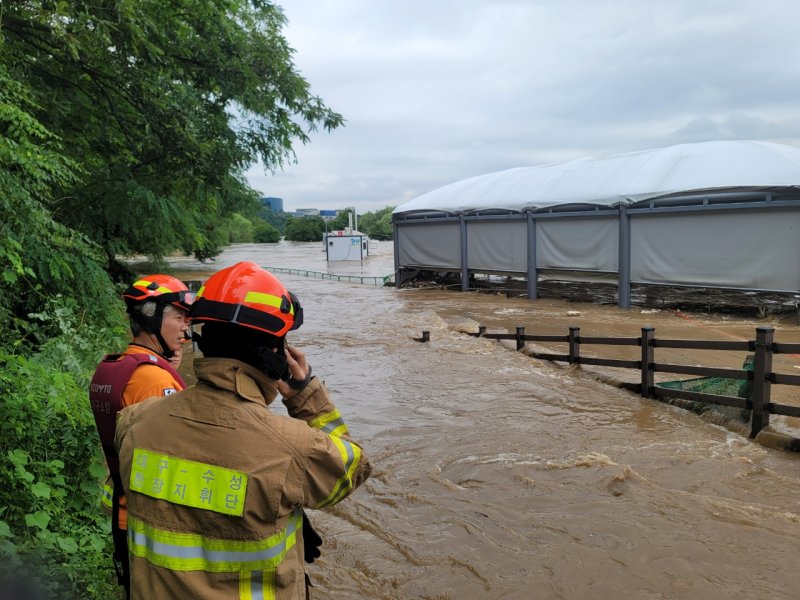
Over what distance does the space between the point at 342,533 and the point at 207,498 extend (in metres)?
3.66

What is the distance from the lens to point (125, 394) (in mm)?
2523

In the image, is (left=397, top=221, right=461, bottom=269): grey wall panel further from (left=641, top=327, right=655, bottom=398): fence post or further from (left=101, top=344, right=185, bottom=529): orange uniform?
(left=101, top=344, right=185, bottom=529): orange uniform

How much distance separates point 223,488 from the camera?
161 cm

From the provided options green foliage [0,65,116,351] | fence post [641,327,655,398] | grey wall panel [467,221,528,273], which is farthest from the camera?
grey wall panel [467,221,528,273]

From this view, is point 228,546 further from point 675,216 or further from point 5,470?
point 675,216

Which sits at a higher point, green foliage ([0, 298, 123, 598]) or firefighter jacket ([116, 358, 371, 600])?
firefighter jacket ([116, 358, 371, 600])

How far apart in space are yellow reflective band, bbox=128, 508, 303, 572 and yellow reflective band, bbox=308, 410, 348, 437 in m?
0.37

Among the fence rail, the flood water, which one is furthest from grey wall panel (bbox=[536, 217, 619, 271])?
the fence rail

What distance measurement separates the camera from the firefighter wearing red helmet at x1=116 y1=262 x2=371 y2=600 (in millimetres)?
1625

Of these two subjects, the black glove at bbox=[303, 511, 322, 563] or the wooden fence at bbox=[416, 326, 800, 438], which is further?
the wooden fence at bbox=[416, 326, 800, 438]

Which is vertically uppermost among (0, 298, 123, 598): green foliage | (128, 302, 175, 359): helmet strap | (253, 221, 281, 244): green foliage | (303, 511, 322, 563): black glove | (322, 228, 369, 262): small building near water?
(253, 221, 281, 244): green foliage

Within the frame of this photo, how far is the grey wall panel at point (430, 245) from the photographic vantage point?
2589 cm

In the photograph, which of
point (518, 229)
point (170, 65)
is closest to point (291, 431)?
point (170, 65)

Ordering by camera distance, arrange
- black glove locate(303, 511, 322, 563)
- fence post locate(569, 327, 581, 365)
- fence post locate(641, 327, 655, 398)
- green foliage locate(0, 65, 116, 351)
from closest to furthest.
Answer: black glove locate(303, 511, 322, 563) < green foliage locate(0, 65, 116, 351) < fence post locate(641, 327, 655, 398) < fence post locate(569, 327, 581, 365)
